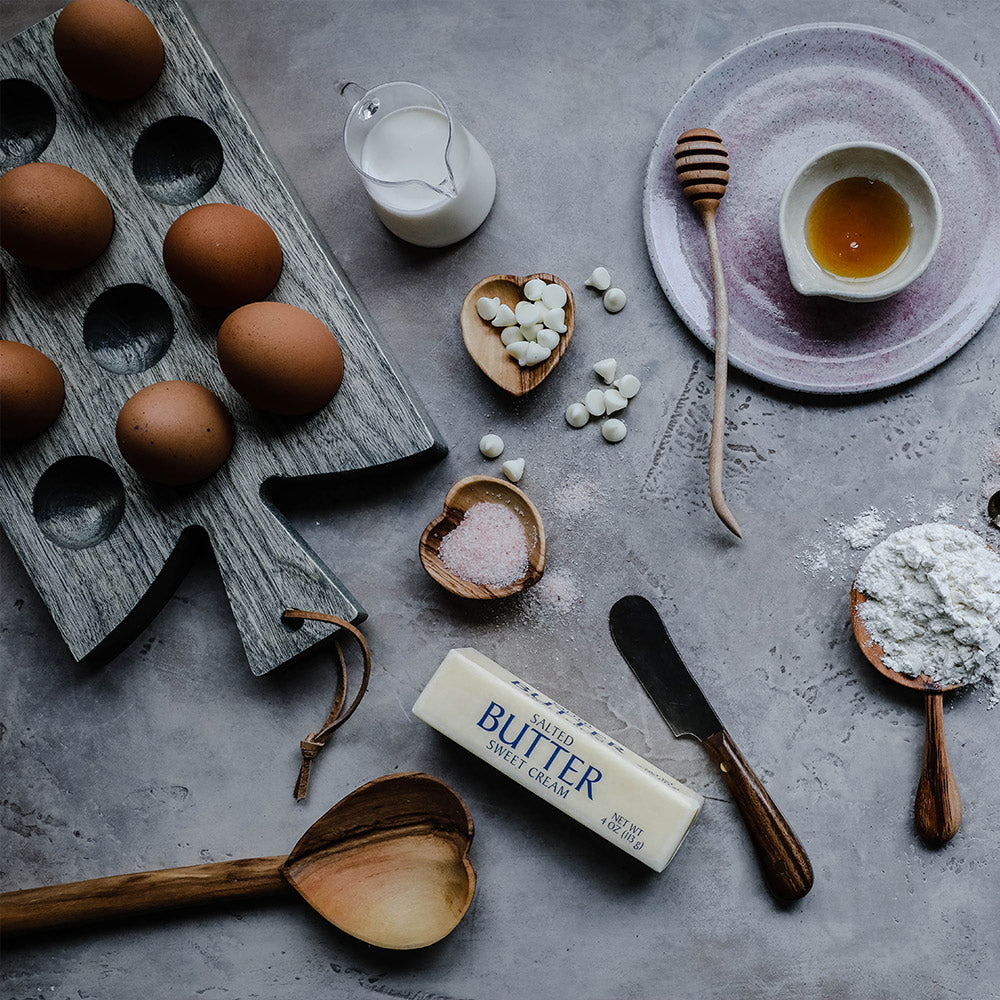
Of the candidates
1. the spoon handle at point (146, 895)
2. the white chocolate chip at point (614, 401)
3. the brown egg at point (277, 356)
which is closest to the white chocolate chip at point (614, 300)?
the white chocolate chip at point (614, 401)

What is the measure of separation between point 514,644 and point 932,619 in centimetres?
51

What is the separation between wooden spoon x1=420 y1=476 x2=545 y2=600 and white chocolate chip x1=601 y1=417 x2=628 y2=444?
0.14m

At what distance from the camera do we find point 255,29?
1.15 meters

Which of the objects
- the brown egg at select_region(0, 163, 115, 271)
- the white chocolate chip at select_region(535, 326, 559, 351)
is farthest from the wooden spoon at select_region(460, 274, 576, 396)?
the brown egg at select_region(0, 163, 115, 271)

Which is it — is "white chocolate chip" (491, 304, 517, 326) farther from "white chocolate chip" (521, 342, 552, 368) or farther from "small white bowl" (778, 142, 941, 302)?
"small white bowl" (778, 142, 941, 302)

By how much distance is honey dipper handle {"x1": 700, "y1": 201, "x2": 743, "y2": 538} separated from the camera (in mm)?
1030

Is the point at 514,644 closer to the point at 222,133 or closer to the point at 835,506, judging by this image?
the point at 835,506

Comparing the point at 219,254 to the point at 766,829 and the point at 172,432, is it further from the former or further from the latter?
the point at 766,829

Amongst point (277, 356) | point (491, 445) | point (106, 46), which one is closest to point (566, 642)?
point (491, 445)

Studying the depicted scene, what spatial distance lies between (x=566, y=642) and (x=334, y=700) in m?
0.32

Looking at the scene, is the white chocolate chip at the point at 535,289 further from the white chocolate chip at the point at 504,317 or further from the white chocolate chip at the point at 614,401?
the white chocolate chip at the point at 614,401

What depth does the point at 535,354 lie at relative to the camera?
1049mm

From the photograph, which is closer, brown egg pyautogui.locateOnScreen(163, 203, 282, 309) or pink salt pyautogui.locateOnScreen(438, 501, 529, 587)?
brown egg pyautogui.locateOnScreen(163, 203, 282, 309)

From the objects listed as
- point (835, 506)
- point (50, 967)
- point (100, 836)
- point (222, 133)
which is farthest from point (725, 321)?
point (50, 967)
